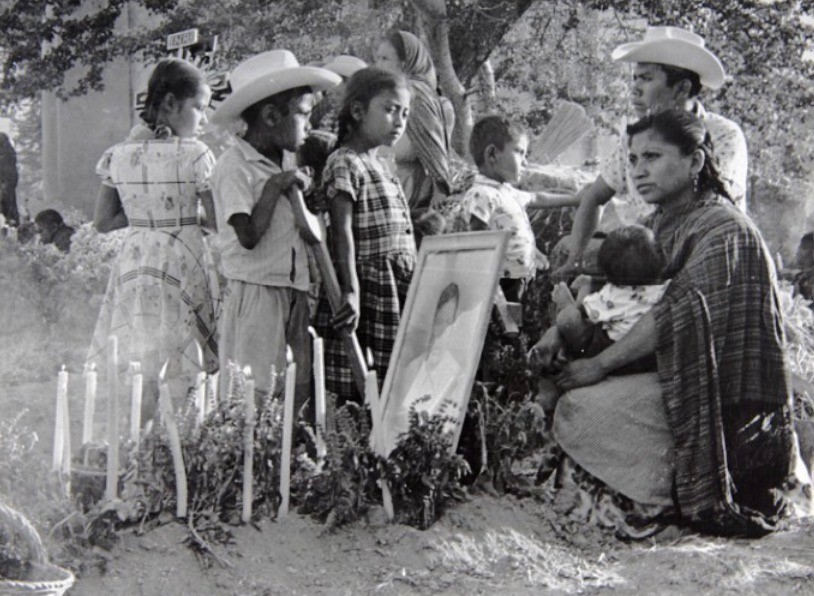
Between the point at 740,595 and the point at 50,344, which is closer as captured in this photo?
the point at 740,595

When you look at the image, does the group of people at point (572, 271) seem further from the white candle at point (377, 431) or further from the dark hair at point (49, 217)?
the dark hair at point (49, 217)

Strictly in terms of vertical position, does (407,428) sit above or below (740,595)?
above

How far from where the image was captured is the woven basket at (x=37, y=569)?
2957 mm

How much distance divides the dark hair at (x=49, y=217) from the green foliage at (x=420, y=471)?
6005 mm

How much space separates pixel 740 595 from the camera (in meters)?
3.63

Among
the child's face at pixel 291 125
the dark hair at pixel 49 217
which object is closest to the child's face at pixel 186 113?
the child's face at pixel 291 125

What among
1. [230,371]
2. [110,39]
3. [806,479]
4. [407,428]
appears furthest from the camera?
[110,39]

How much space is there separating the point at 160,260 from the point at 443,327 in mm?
1234

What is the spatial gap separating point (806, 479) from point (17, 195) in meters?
7.83

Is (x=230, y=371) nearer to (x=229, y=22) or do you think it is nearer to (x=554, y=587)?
(x=554, y=587)

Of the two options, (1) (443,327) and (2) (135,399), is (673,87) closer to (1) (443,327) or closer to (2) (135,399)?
(1) (443,327)

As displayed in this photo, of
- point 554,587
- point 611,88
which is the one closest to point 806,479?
point 554,587

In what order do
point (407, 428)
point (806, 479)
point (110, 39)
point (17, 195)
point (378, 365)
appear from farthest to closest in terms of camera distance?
point (17, 195)
point (110, 39)
point (378, 365)
point (806, 479)
point (407, 428)

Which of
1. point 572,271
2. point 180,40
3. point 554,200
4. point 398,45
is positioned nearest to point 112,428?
point 572,271
